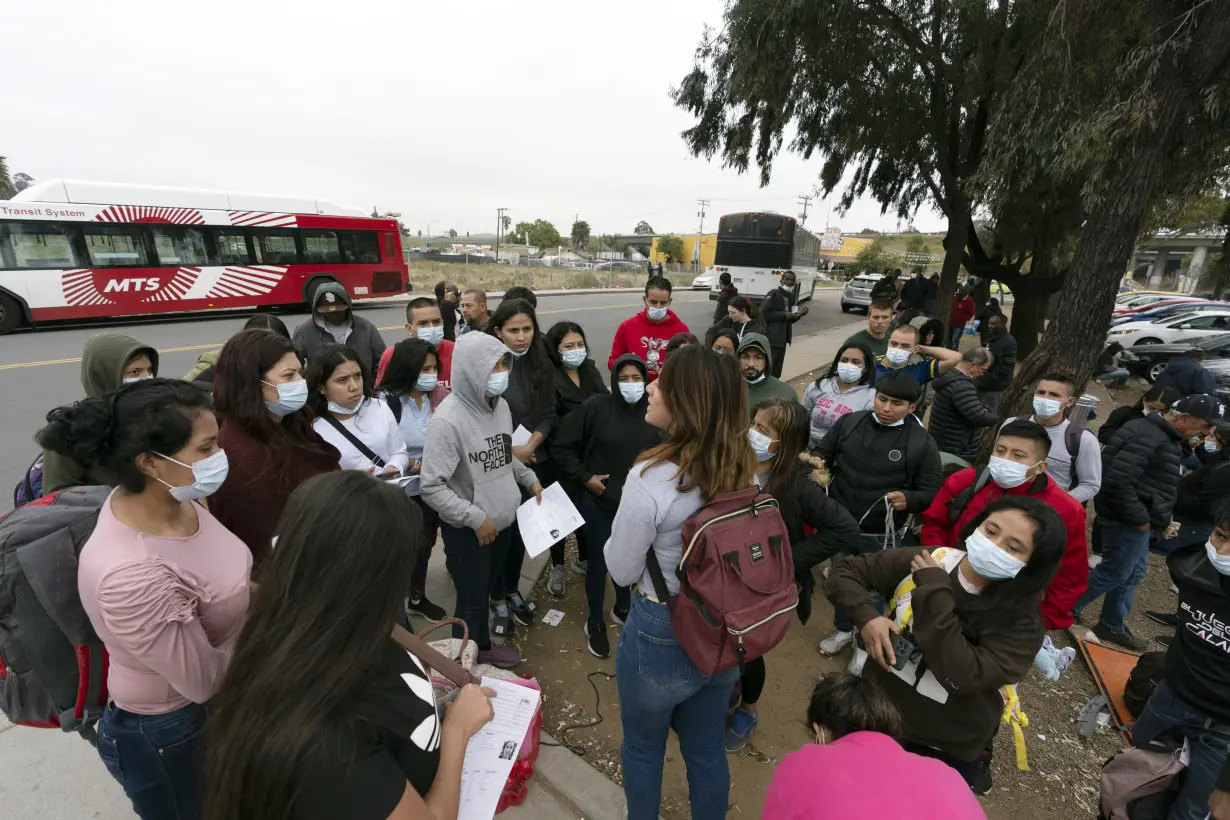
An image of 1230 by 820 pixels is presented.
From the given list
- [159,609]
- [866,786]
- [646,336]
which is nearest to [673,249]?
[646,336]

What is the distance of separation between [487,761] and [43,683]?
1.26 metres

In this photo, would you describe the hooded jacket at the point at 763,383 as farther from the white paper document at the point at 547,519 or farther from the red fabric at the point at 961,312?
the red fabric at the point at 961,312

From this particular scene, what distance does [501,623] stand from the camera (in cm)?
321

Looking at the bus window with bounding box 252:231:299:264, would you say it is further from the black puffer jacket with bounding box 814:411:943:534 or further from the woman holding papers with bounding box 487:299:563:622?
the black puffer jacket with bounding box 814:411:943:534

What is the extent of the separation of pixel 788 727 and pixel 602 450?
5.70ft

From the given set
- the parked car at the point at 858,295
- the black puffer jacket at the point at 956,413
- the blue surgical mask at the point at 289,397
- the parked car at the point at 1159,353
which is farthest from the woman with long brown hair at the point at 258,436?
the parked car at the point at 858,295

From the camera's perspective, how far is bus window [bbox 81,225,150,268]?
11.2 metres

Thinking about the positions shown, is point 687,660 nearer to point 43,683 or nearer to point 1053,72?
point 43,683

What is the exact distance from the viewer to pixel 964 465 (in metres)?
3.63

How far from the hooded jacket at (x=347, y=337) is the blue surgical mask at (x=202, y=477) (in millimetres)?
2860

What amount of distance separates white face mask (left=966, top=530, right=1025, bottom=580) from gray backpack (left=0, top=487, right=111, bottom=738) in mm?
2718

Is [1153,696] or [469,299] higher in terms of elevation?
[469,299]

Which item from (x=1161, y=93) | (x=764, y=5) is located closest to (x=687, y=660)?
(x=1161, y=93)

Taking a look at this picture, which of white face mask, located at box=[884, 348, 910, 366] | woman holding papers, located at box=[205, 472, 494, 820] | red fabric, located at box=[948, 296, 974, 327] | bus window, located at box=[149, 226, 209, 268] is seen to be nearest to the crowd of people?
woman holding papers, located at box=[205, 472, 494, 820]
